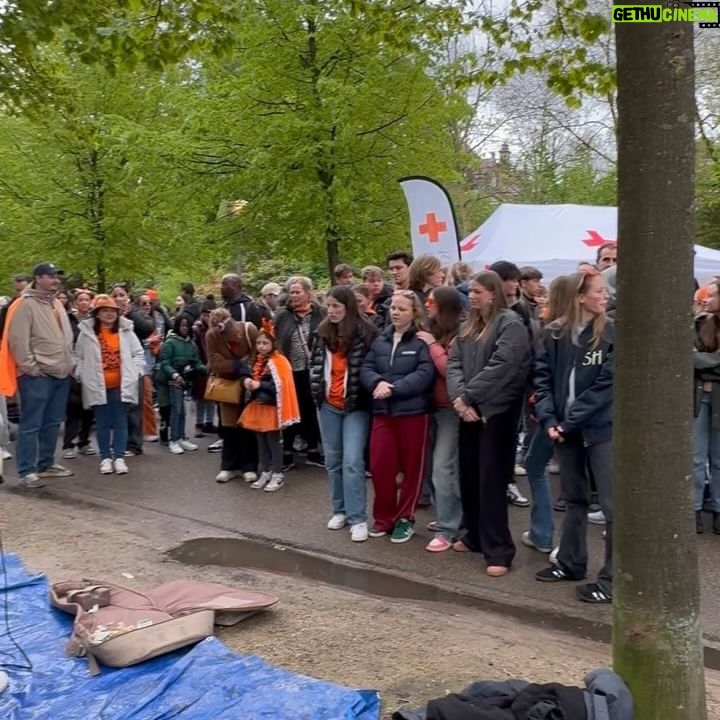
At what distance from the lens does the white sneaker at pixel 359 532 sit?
639 centimetres

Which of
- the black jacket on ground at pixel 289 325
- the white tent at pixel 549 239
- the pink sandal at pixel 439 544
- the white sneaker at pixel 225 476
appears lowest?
the pink sandal at pixel 439 544

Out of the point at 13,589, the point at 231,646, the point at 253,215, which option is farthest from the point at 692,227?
the point at 253,215

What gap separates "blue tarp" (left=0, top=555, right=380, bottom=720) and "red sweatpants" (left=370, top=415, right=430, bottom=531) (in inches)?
92.2

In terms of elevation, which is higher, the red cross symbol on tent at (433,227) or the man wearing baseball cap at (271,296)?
the red cross symbol on tent at (433,227)

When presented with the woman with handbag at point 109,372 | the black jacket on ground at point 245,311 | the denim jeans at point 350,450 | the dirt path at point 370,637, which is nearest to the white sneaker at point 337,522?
the denim jeans at point 350,450

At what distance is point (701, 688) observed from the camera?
3.29 meters

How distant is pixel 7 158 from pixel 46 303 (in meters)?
11.6

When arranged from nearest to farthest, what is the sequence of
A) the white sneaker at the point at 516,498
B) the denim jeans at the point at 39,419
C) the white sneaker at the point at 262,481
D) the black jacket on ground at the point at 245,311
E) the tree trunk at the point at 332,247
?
the white sneaker at the point at 516,498, the white sneaker at the point at 262,481, the denim jeans at the point at 39,419, the black jacket on ground at the point at 245,311, the tree trunk at the point at 332,247

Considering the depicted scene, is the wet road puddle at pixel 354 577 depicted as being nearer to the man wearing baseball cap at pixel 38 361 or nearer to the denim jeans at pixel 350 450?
the denim jeans at pixel 350 450

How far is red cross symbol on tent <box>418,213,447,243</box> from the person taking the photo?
10617mm

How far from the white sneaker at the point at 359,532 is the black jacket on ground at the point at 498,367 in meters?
1.39

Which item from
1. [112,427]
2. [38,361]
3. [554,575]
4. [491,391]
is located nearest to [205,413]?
[112,427]

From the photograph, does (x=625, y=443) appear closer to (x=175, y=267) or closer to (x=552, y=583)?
(x=552, y=583)

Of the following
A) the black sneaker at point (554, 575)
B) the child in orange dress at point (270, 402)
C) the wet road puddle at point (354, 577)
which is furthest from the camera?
the child in orange dress at point (270, 402)
